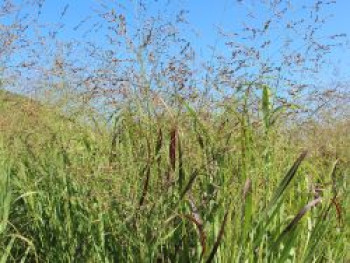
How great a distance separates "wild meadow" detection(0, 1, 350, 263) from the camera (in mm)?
1719

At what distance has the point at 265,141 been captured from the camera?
6.59 ft

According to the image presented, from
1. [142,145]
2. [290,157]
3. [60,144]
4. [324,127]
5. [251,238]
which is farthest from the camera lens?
[324,127]

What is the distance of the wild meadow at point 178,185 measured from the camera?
1.72 metres

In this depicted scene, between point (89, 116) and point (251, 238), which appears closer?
point (251, 238)

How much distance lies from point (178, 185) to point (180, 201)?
0.41 feet

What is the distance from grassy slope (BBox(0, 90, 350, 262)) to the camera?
1.70 meters

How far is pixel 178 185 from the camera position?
181cm

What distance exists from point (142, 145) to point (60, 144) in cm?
68

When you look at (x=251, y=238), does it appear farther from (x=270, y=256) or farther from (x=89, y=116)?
(x=89, y=116)

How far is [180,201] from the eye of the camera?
1.69m

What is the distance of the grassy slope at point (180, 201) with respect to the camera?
170 centimetres

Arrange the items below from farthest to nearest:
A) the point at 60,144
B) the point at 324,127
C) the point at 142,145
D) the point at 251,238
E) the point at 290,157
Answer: the point at 324,127, the point at 60,144, the point at 290,157, the point at 142,145, the point at 251,238

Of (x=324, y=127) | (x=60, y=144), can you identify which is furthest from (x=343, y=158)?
(x=60, y=144)

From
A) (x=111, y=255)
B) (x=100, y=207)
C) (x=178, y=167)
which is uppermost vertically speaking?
(x=178, y=167)
